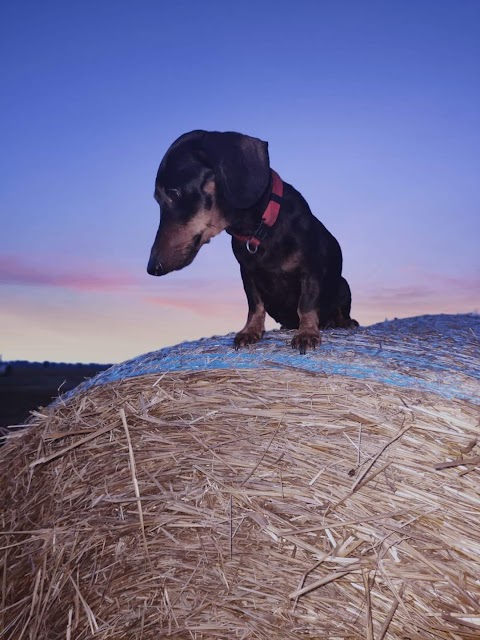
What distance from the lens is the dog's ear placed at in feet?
10.9

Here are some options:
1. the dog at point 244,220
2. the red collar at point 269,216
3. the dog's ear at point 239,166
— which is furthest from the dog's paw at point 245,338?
the dog's ear at point 239,166

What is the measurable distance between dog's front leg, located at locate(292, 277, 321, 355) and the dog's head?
19.9 inches

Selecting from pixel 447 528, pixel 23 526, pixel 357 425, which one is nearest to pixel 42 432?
pixel 23 526

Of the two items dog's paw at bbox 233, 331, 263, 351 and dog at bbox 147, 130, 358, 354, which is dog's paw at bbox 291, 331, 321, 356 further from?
dog's paw at bbox 233, 331, 263, 351

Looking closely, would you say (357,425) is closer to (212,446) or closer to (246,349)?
(212,446)

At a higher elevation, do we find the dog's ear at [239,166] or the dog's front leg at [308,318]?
the dog's ear at [239,166]

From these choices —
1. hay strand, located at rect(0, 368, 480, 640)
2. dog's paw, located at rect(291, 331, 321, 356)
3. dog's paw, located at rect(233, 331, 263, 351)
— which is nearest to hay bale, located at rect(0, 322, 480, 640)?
hay strand, located at rect(0, 368, 480, 640)

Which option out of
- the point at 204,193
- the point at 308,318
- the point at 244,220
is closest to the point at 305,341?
the point at 308,318

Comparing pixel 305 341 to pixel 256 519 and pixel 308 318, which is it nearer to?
pixel 308 318

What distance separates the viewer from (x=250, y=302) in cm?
376

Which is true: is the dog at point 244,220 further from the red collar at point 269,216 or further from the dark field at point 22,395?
the dark field at point 22,395

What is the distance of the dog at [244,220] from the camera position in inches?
132

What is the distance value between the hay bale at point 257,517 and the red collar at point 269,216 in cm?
94

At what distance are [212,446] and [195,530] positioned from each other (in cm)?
28
